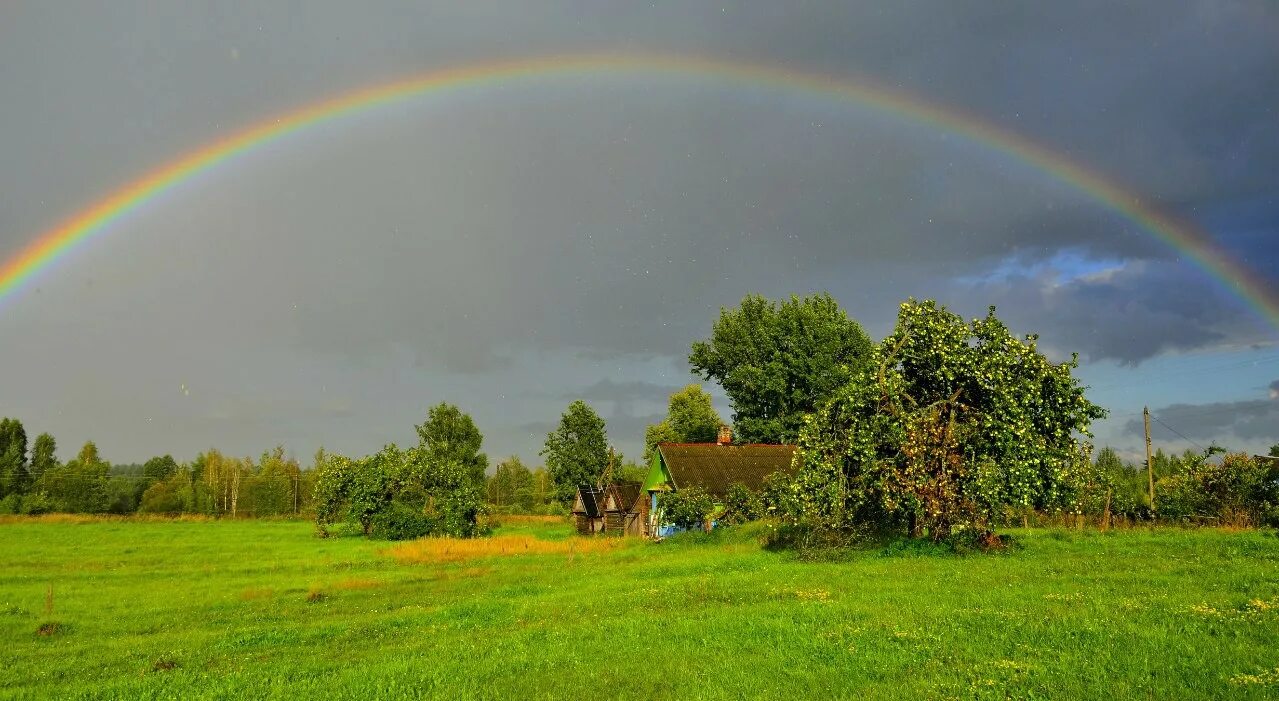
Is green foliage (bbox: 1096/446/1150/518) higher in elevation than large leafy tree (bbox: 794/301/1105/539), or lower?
lower

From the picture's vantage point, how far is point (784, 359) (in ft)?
217

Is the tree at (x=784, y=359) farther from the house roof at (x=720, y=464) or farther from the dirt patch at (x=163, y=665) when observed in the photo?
the dirt patch at (x=163, y=665)

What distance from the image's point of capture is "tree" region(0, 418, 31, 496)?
102 metres

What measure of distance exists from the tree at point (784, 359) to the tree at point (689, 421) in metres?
25.9

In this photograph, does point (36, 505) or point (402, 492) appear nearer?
point (402, 492)

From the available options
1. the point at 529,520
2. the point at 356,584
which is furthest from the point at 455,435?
the point at 356,584

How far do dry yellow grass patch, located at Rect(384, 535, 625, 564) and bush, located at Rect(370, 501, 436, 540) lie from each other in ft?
27.1

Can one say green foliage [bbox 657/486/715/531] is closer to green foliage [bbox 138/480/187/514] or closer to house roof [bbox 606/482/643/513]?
house roof [bbox 606/482/643/513]

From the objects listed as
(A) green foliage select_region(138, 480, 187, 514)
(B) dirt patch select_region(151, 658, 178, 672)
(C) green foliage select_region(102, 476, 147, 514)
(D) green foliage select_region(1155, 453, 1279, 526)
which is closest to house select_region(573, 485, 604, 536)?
(D) green foliage select_region(1155, 453, 1279, 526)

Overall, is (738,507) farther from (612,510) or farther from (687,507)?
(612,510)


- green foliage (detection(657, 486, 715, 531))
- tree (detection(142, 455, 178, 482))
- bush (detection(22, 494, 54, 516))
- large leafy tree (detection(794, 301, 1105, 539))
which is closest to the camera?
large leafy tree (detection(794, 301, 1105, 539))

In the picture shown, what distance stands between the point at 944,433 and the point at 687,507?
24.8 metres

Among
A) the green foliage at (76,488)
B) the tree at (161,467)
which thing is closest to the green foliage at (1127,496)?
the green foliage at (76,488)

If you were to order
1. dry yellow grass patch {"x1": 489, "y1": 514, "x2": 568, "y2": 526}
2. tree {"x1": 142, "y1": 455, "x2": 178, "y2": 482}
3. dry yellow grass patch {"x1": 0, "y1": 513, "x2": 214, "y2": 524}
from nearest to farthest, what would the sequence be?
dry yellow grass patch {"x1": 0, "y1": 513, "x2": 214, "y2": 524} < dry yellow grass patch {"x1": 489, "y1": 514, "x2": 568, "y2": 526} < tree {"x1": 142, "y1": 455, "x2": 178, "y2": 482}
